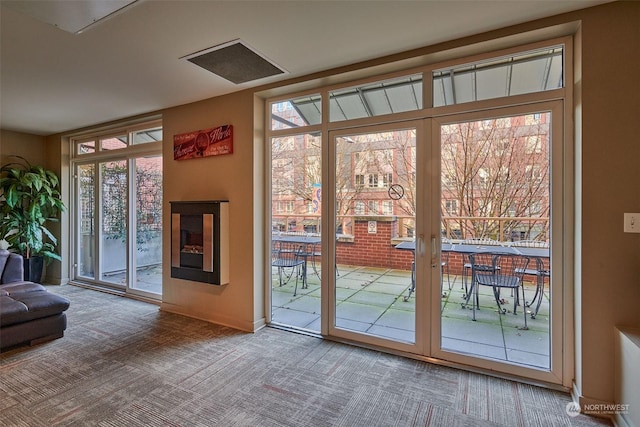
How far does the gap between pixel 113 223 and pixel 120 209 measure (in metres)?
0.33

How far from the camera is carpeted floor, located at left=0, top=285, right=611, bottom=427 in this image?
2.07m

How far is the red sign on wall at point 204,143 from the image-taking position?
146 inches

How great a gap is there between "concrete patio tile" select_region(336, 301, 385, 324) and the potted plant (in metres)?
5.19

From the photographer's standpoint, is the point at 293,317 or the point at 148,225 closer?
the point at 293,317

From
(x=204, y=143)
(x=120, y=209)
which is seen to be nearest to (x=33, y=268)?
(x=120, y=209)

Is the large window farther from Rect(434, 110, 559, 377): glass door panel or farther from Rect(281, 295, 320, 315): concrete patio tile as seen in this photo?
Rect(434, 110, 559, 377): glass door panel

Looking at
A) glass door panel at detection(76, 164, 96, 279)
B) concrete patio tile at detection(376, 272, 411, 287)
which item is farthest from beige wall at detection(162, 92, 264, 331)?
glass door panel at detection(76, 164, 96, 279)

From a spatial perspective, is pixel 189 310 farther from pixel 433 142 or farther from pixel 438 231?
pixel 433 142

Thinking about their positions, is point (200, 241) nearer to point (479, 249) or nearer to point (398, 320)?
point (398, 320)

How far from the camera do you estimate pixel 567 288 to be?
238cm

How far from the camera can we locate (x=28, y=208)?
5.22 metres

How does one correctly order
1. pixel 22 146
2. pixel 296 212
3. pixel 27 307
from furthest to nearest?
pixel 22 146 → pixel 296 212 → pixel 27 307

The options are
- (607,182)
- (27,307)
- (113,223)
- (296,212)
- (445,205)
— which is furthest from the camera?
(113,223)

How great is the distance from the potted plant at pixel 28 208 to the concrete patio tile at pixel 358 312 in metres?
5.19
